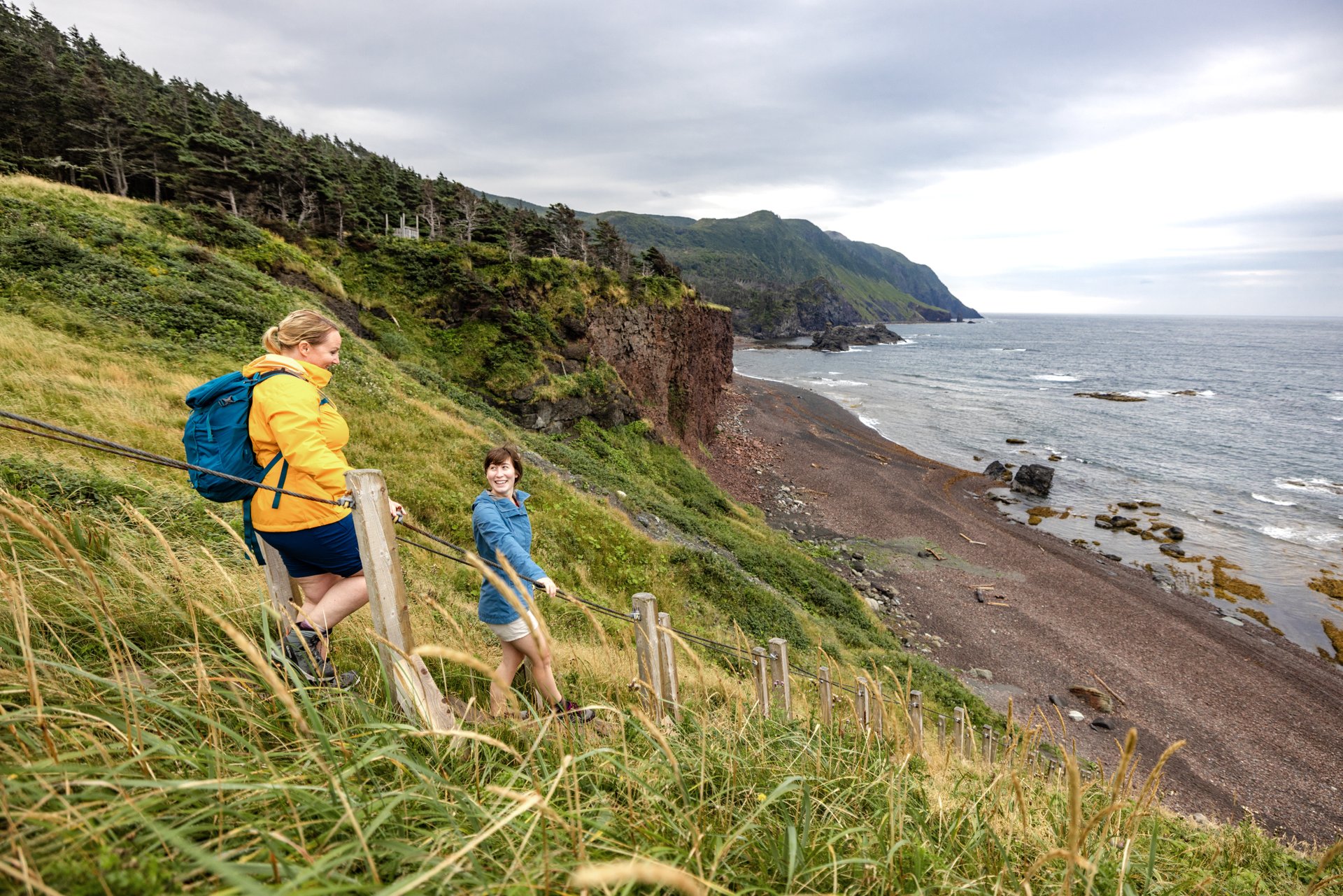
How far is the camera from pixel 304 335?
302 centimetres

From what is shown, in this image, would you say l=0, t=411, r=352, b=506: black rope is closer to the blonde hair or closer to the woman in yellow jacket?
the woman in yellow jacket

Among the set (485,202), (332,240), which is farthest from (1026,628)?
(485,202)

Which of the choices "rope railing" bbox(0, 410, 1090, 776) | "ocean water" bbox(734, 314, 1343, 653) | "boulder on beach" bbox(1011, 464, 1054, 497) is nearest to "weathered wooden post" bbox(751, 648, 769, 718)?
"rope railing" bbox(0, 410, 1090, 776)

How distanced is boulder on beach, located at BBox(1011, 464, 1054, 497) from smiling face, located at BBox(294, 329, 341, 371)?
4099 cm

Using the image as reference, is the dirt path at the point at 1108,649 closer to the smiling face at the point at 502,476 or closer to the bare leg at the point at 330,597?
the smiling face at the point at 502,476

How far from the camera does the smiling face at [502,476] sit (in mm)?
3648

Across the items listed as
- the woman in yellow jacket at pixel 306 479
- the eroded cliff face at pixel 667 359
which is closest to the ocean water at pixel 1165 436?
the eroded cliff face at pixel 667 359

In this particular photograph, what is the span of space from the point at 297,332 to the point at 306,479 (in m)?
0.88

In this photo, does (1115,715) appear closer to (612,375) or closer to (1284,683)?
(1284,683)

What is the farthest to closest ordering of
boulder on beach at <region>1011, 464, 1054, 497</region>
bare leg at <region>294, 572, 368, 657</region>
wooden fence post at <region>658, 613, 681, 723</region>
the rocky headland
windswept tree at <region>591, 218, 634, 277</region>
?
the rocky headland, windswept tree at <region>591, 218, 634, 277</region>, boulder on beach at <region>1011, 464, 1054, 497</region>, wooden fence post at <region>658, 613, 681, 723</region>, bare leg at <region>294, 572, 368, 657</region>

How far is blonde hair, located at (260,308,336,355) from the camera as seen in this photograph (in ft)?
9.79

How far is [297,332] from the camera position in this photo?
3.01 m

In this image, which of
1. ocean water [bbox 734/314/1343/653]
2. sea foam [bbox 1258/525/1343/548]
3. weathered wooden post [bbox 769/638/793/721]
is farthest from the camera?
sea foam [bbox 1258/525/1343/548]

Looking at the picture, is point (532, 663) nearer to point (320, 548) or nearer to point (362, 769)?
point (320, 548)
